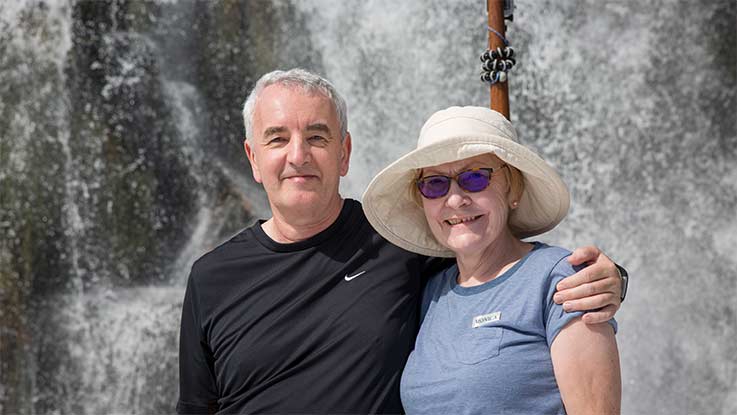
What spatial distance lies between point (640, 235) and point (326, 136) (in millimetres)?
6532

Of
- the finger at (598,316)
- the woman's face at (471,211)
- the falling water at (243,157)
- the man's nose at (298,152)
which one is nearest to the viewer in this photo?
the finger at (598,316)

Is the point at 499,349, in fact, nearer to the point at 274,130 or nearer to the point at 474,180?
the point at 474,180

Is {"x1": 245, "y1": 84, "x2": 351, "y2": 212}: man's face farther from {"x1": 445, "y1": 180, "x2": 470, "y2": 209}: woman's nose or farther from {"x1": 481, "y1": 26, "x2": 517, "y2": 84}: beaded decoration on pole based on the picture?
{"x1": 481, "y1": 26, "x2": 517, "y2": 84}: beaded decoration on pole

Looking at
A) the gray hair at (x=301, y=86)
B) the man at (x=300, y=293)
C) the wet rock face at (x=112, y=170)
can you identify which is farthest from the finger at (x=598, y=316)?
the wet rock face at (x=112, y=170)

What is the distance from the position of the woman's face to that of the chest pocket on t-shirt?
28 cm

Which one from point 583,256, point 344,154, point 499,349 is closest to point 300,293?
point 344,154

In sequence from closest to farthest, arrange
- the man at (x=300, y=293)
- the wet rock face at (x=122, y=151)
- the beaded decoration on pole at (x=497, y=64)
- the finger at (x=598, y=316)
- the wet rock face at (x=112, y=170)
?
the finger at (x=598, y=316) < the man at (x=300, y=293) < the beaded decoration on pole at (x=497, y=64) < the wet rock face at (x=112, y=170) < the wet rock face at (x=122, y=151)

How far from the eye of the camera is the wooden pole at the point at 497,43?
3.95m

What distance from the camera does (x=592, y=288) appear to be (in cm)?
248

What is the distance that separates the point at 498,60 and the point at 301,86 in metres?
1.09

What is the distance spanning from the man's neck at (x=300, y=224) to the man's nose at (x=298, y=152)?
7.3 inches

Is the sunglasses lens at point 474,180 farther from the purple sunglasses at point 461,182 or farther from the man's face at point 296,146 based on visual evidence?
the man's face at point 296,146

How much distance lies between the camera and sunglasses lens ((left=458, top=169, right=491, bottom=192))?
2.80 metres

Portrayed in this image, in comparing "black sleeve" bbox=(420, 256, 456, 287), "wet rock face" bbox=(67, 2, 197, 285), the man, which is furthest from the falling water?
the man
